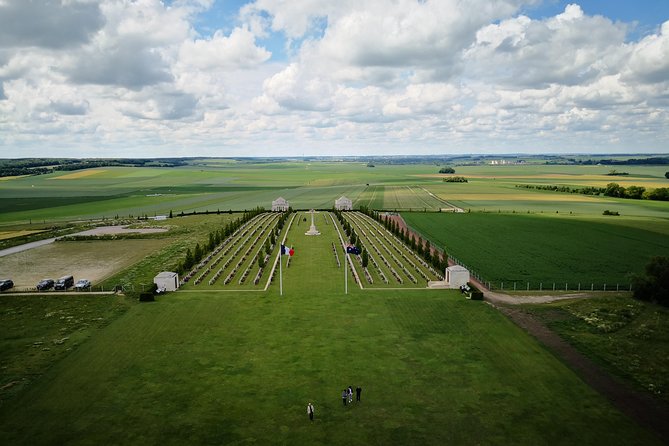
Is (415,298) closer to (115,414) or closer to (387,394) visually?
(387,394)

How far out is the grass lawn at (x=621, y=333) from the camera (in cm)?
2897

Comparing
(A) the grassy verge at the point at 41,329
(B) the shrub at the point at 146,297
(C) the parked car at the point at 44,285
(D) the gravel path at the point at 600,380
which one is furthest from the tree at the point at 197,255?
(D) the gravel path at the point at 600,380

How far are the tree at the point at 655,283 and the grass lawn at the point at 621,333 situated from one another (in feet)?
3.76

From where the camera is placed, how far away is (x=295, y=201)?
14312 centimetres

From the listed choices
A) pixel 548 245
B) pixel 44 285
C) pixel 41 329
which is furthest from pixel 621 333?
pixel 44 285

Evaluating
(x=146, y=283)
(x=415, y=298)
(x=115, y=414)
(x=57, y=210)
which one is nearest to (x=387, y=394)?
(x=115, y=414)

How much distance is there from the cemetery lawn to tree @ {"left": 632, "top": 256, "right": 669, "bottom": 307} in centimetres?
337

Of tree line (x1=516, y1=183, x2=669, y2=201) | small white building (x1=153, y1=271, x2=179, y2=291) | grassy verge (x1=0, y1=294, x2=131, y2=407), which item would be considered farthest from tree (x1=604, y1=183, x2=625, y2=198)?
grassy verge (x1=0, y1=294, x2=131, y2=407)

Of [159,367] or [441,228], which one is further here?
[441,228]

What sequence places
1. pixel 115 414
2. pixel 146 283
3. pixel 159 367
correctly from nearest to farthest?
pixel 115 414 < pixel 159 367 < pixel 146 283

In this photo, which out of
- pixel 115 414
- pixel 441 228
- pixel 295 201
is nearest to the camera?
pixel 115 414

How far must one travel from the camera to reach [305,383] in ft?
90.0

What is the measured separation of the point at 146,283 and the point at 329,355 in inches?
1066

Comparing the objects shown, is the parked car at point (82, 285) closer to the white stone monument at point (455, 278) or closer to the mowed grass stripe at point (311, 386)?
the mowed grass stripe at point (311, 386)
